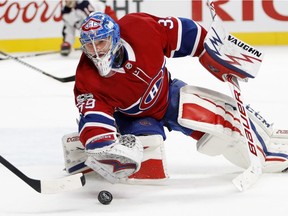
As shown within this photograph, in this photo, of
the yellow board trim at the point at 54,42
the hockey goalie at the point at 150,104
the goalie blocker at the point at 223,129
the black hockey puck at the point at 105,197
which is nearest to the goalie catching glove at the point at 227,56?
the hockey goalie at the point at 150,104

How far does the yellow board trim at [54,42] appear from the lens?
709 centimetres

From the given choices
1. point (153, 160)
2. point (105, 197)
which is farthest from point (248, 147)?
point (105, 197)

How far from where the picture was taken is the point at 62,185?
2.57 metres

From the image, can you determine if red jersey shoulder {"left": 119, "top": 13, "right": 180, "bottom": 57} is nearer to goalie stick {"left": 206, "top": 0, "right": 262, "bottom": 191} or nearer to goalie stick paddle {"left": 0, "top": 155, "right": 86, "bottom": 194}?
goalie stick {"left": 206, "top": 0, "right": 262, "bottom": 191}

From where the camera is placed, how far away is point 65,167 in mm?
2951

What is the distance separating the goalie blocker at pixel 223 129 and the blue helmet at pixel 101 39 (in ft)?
1.09

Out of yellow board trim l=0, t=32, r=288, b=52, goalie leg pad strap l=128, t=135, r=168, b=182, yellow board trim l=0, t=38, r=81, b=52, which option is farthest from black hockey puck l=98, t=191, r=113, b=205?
yellow board trim l=0, t=38, r=81, b=52

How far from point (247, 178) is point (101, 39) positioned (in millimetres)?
643

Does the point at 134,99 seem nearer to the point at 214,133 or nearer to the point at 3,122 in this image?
the point at 214,133

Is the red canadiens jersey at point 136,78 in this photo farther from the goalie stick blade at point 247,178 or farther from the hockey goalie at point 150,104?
the goalie stick blade at point 247,178

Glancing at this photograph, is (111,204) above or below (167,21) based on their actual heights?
below

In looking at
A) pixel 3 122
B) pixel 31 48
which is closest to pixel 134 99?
pixel 3 122

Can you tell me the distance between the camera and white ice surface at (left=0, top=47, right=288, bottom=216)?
248cm

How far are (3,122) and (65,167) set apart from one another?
4.08 ft
